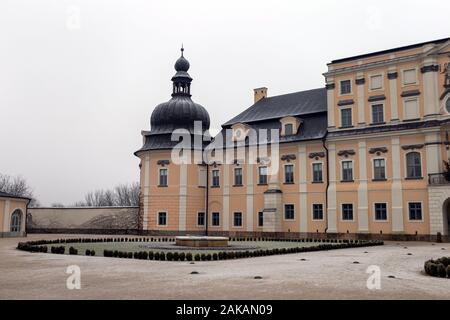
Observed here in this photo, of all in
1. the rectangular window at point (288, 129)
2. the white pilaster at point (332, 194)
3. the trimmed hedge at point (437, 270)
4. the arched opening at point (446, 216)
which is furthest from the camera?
the rectangular window at point (288, 129)

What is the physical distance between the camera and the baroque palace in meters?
32.2

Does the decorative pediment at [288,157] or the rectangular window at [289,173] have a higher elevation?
the decorative pediment at [288,157]

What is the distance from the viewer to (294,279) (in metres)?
12.0

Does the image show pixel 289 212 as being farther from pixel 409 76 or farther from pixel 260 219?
pixel 409 76

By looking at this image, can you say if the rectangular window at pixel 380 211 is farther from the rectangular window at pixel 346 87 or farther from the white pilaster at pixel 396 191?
the rectangular window at pixel 346 87

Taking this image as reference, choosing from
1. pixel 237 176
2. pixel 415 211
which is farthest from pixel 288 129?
pixel 415 211

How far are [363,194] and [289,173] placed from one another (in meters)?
6.53

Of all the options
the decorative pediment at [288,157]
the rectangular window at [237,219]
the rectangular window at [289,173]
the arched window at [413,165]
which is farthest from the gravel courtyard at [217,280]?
the rectangular window at [237,219]

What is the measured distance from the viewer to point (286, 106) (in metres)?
42.4

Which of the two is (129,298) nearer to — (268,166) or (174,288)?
(174,288)

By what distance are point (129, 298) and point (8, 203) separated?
32241mm

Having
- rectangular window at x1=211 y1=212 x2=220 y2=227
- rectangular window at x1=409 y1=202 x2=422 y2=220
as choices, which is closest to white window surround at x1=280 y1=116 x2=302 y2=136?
rectangular window at x1=211 y1=212 x2=220 y2=227

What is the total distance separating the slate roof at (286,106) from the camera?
132 ft

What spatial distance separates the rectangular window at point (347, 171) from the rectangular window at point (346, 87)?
5.30 metres
